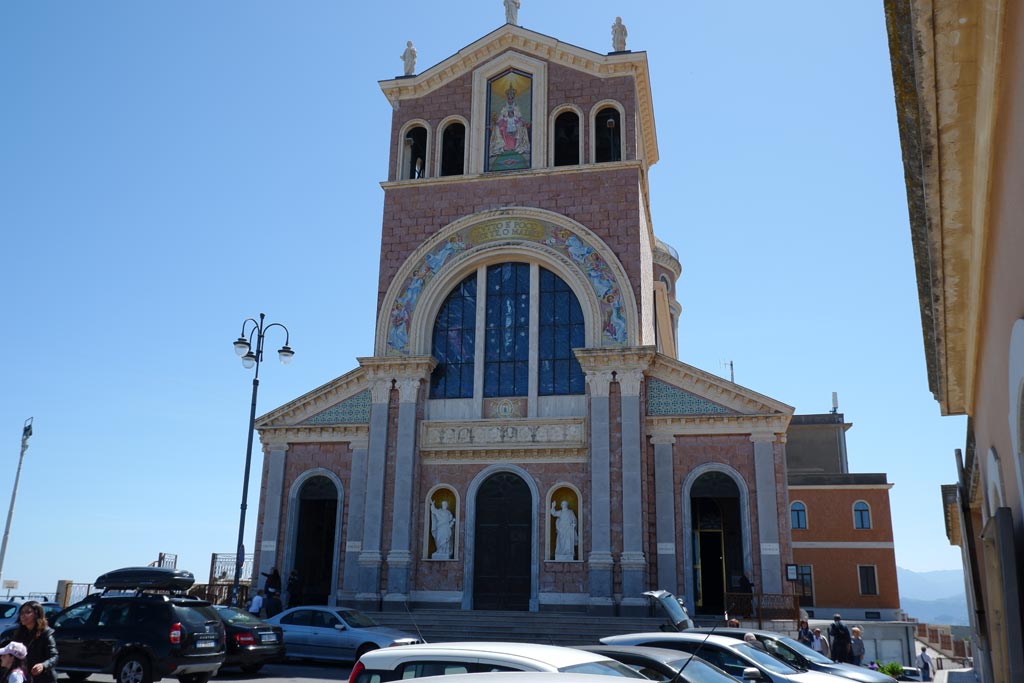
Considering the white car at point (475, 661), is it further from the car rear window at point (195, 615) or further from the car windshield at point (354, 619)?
the car windshield at point (354, 619)

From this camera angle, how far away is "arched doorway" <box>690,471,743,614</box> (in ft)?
90.3

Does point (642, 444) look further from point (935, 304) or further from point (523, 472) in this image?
point (935, 304)

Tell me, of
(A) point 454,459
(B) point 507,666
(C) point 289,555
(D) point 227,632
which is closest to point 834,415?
(A) point 454,459

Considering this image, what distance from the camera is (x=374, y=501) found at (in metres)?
27.2

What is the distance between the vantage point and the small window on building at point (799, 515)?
41.4 metres

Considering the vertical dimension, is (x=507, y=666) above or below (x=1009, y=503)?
below

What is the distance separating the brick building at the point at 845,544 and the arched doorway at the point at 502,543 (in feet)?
58.9

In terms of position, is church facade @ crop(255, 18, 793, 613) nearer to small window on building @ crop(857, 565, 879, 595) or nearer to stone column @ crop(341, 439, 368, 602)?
stone column @ crop(341, 439, 368, 602)

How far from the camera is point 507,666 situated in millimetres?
6461

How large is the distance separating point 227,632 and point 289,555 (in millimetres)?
11085

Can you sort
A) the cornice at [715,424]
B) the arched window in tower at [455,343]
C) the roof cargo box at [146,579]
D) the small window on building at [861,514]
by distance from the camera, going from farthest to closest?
the small window on building at [861,514] < the arched window in tower at [455,343] < the cornice at [715,424] < the roof cargo box at [146,579]

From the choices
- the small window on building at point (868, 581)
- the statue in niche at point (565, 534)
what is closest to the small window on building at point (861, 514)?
the small window on building at point (868, 581)

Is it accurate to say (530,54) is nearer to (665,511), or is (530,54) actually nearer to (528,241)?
(528,241)

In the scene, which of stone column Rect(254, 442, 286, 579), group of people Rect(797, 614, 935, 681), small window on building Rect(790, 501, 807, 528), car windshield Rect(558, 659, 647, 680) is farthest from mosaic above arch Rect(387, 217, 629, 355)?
car windshield Rect(558, 659, 647, 680)
